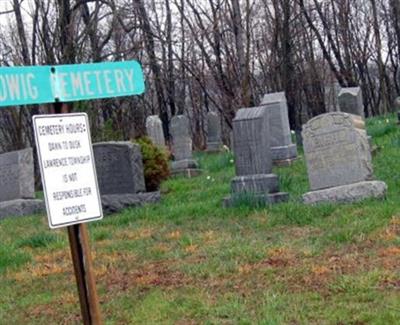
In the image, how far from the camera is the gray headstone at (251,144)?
1138 cm

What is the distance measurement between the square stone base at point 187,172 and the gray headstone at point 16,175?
12.8 ft

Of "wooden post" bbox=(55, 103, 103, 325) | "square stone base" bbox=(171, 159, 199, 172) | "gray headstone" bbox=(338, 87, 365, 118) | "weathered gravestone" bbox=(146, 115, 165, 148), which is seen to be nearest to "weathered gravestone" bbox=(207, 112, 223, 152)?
"weathered gravestone" bbox=(146, 115, 165, 148)

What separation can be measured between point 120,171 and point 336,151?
4402 mm

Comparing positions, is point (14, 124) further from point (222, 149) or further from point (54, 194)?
point (54, 194)

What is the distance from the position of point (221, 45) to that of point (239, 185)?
624 inches

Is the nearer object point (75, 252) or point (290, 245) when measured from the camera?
point (75, 252)

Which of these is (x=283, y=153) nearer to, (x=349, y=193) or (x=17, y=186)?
(x=17, y=186)

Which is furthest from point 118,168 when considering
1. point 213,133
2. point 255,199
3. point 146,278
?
point 213,133

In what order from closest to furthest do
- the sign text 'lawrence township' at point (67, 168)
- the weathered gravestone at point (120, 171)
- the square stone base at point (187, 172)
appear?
the sign text 'lawrence township' at point (67, 168) → the weathered gravestone at point (120, 171) → the square stone base at point (187, 172)

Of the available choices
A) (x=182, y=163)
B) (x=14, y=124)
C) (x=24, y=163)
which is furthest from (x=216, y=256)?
(x=14, y=124)

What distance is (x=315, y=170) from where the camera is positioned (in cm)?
1064

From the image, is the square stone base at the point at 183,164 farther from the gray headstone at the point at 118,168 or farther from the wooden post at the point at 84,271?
the wooden post at the point at 84,271

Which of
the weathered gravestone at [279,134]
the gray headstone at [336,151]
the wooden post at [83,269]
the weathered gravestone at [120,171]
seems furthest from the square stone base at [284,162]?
the wooden post at [83,269]

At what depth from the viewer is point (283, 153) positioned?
16281 millimetres
